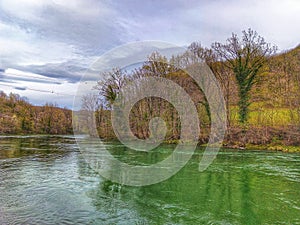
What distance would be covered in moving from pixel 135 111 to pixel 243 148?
1293cm

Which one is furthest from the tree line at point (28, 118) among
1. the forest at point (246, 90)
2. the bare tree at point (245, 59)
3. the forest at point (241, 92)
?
the bare tree at point (245, 59)

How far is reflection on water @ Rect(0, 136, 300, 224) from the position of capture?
5.63m

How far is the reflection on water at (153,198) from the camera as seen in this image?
18.5 ft

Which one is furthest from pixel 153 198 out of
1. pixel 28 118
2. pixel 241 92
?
pixel 28 118

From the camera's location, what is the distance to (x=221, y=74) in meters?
24.6

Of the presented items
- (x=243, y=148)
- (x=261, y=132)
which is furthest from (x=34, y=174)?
(x=261, y=132)

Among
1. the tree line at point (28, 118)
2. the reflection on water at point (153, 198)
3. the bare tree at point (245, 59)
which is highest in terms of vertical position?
the bare tree at point (245, 59)

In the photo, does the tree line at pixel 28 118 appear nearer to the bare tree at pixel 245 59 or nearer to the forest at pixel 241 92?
the forest at pixel 241 92

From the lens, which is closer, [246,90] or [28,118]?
[246,90]

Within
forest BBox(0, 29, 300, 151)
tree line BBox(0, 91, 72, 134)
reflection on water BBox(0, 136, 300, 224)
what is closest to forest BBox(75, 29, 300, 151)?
forest BBox(0, 29, 300, 151)

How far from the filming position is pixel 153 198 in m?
7.17

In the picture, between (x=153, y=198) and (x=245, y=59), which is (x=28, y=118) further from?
(x=153, y=198)

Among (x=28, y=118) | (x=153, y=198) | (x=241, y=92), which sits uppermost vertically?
(x=241, y=92)

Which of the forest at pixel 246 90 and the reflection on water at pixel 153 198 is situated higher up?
the forest at pixel 246 90
